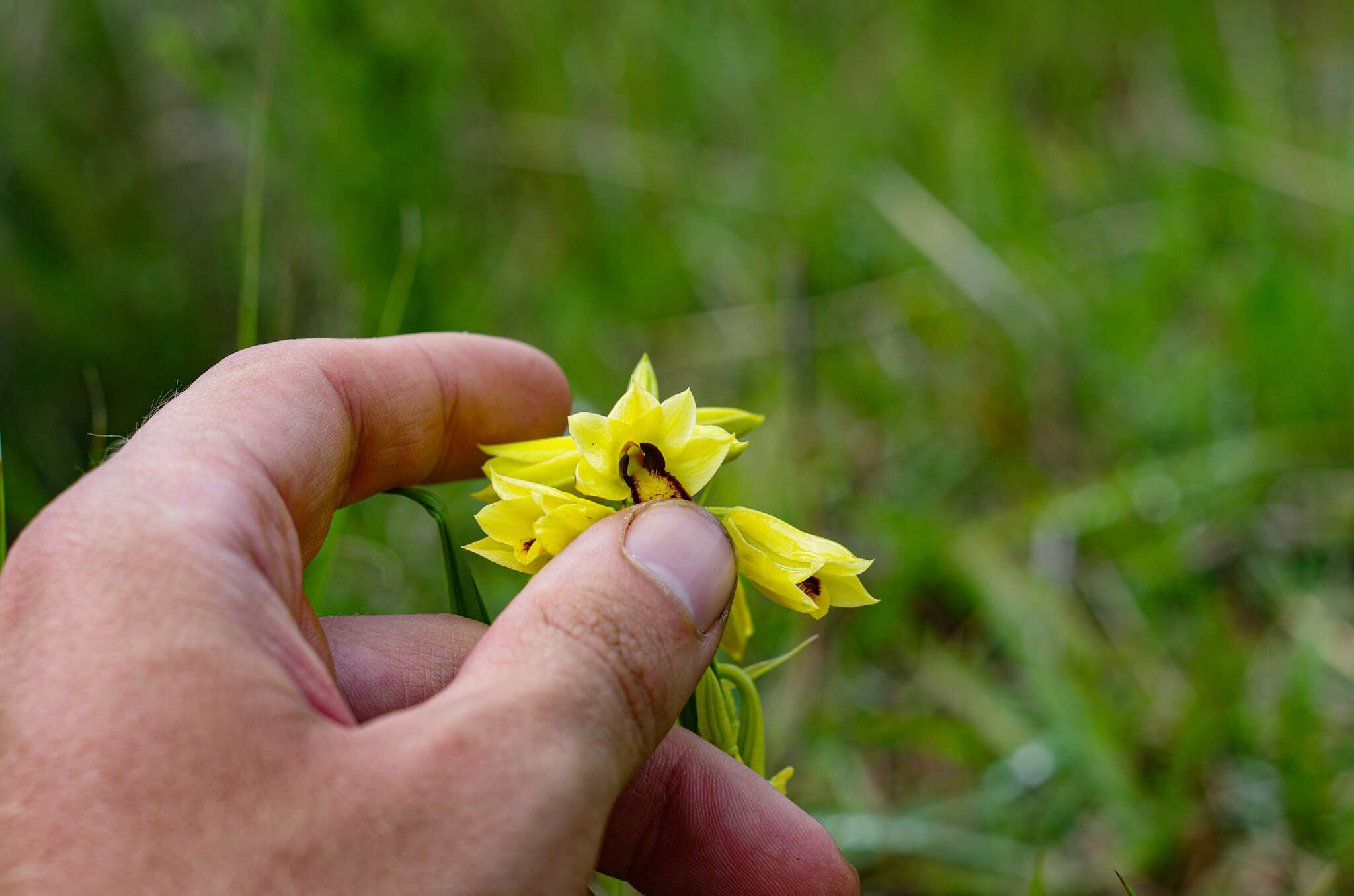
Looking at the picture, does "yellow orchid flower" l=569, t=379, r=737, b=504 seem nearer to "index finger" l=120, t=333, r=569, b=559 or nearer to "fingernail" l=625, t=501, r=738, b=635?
"fingernail" l=625, t=501, r=738, b=635

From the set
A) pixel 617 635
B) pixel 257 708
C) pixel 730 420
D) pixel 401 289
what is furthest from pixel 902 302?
pixel 257 708

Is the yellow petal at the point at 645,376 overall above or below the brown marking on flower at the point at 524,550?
above

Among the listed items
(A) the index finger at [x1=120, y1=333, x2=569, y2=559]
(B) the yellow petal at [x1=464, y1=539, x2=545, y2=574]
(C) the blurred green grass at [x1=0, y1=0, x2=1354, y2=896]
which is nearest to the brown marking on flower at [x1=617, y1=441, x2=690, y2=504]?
(B) the yellow petal at [x1=464, y1=539, x2=545, y2=574]

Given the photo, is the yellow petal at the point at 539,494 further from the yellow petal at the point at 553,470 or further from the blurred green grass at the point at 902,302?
the blurred green grass at the point at 902,302

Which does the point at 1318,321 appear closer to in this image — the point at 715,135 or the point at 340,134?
the point at 715,135

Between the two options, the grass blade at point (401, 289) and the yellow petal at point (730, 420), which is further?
the grass blade at point (401, 289)

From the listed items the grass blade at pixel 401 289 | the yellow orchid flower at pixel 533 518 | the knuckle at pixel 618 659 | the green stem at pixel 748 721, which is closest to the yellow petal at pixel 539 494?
the yellow orchid flower at pixel 533 518

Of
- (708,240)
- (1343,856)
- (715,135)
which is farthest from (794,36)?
(1343,856)
